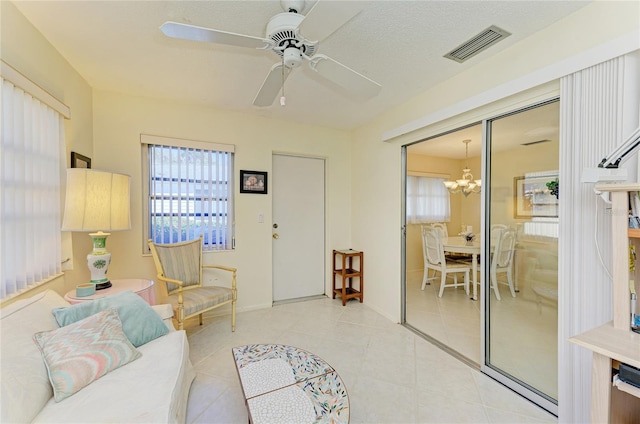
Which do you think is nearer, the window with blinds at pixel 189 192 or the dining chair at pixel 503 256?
the dining chair at pixel 503 256

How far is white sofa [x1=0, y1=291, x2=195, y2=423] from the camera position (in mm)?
1069

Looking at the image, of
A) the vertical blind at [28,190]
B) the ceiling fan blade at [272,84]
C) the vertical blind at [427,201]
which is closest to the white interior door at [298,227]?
the ceiling fan blade at [272,84]

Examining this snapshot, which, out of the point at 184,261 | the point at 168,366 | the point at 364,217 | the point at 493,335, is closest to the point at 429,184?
the point at 364,217

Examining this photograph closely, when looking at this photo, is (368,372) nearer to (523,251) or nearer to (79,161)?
(523,251)

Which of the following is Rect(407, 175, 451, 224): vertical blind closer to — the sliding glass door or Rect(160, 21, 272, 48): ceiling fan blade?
the sliding glass door

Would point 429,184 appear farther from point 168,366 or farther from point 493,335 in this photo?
point 168,366

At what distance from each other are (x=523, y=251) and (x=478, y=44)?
1468mm

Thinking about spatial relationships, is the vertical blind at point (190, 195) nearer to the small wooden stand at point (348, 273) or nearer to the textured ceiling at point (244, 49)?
the textured ceiling at point (244, 49)

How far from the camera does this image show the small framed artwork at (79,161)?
2.27 meters

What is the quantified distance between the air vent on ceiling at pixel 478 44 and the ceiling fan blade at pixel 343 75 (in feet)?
2.40

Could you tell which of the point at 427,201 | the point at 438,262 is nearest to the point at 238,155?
the point at 438,262

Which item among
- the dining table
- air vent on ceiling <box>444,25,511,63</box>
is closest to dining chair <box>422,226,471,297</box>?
the dining table

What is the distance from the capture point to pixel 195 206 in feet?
10.3

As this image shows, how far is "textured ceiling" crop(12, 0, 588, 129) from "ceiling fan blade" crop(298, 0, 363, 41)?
31 cm
